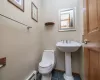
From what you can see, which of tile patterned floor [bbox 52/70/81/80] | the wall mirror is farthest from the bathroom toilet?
the wall mirror

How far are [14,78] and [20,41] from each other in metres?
0.56

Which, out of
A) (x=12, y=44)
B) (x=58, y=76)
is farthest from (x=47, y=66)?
(x=12, y=44)

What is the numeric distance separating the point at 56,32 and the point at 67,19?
0.48m

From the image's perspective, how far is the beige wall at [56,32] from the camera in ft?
6.77

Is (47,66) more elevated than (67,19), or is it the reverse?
(67,19)

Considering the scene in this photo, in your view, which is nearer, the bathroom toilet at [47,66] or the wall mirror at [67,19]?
the bathroom toilet at [47,66]

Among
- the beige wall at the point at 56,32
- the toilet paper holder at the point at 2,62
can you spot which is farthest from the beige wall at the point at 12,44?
the beige wall at the point at 56,32

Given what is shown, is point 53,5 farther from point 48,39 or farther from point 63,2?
point 48,39

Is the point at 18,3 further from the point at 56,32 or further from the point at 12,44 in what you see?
the point at 56,32

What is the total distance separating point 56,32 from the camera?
2.24 metres

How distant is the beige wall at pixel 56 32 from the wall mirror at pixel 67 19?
105 millimetres

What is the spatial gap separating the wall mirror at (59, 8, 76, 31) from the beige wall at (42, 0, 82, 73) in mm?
105

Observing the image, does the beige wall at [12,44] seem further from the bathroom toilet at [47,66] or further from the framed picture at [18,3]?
the bathroom toilet at [47,66]

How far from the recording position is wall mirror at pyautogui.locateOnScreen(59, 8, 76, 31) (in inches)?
82.8
